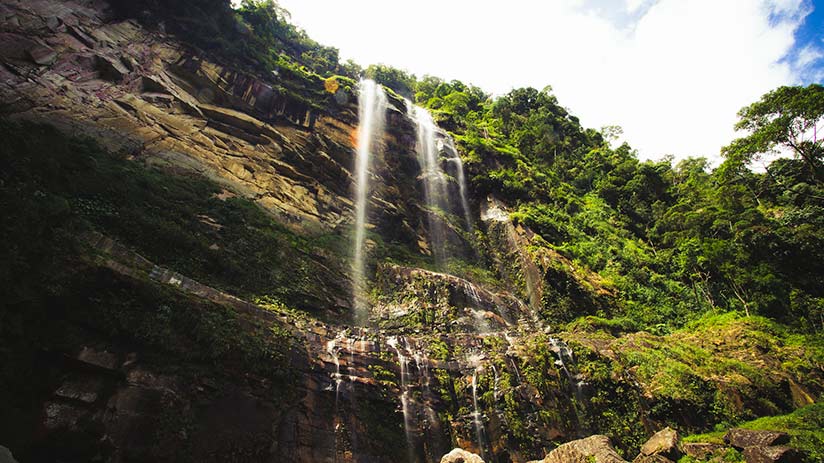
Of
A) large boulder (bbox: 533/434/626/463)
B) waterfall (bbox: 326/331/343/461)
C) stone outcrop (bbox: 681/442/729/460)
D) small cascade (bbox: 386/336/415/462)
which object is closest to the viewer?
large boulder (bbox: 533/434/626/463)

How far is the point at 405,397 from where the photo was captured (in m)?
10.6

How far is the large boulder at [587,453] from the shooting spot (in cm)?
839

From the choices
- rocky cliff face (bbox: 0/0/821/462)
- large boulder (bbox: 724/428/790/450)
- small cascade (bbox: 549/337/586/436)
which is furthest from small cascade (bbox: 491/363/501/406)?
large boulder (bbox: 724/428/790/450)

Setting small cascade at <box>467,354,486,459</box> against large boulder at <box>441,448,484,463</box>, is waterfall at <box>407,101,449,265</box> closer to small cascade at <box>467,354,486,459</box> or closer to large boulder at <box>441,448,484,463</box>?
small cascade at <box>467,354,486,459</box>

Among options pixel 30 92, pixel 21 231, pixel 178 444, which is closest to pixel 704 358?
pixel 178 444

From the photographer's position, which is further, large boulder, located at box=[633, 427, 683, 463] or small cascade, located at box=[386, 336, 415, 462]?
small cascade, located at box=[386, 336, 415, 462]

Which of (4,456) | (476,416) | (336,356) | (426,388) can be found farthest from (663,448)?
(4,456)

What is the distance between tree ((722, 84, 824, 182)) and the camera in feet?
68.7

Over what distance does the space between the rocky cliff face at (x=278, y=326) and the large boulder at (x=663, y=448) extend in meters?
1.19

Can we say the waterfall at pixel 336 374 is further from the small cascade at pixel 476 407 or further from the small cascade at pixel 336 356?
the small cascade at pixel 476 407


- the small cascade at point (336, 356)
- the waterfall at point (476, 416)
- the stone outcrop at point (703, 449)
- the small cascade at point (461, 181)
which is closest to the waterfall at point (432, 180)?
the small cascade at point (461, 181)

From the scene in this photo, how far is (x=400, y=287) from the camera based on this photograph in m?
16.5

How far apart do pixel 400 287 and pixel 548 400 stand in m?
7.52

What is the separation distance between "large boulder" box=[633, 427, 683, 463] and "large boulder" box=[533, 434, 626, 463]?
126 centimetres
